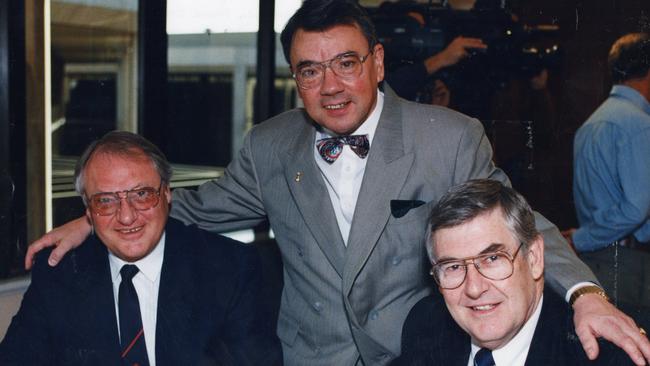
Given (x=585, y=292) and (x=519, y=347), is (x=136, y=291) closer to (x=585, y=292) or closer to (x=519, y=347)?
(x=519, y=347)

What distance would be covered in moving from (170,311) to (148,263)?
165 millimetres

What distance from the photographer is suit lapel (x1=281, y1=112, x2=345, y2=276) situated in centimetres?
209

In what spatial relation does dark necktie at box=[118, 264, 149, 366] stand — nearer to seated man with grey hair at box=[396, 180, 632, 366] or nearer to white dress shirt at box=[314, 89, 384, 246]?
white dress shirt at box=[314, 89, 384, 246]

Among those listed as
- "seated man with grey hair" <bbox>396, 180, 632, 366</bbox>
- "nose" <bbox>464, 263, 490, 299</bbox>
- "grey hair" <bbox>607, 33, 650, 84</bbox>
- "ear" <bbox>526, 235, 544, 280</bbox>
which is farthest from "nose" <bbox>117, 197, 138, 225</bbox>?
"grey hair" <bbox>607, 33, 650, 84</bbox>

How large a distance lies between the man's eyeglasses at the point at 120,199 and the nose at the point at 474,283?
93cm

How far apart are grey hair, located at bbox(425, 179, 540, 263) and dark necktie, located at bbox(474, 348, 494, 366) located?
232 mm

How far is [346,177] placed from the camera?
2.17 m

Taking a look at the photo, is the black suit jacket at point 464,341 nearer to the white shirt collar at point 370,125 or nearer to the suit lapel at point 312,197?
the suit lapel at point 312,197

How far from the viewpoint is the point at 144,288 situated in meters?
2.20

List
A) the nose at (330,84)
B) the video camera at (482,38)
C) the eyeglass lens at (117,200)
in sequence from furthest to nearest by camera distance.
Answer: the video camera at (482,38)
the eyeglass lens at (117,200)
the nose at (330,84)

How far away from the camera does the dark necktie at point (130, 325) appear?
2.11 m

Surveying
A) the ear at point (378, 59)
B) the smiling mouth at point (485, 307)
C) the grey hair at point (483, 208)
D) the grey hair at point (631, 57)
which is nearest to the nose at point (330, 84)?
the ear at point (378, 59)

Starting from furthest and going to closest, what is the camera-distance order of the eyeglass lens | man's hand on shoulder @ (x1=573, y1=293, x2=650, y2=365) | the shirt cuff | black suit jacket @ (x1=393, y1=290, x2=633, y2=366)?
the eyeglass lens
the shirt cuff
black suit jacket @ (x1=393, y1=290, x2=633, y2=366)
man's hand on shoulder @ (x1=573, y1=293, x2=650, y2=365)

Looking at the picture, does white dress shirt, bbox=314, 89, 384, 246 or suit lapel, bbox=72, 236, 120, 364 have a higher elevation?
white dress shirt, bbox=314, 89, 384, 246
